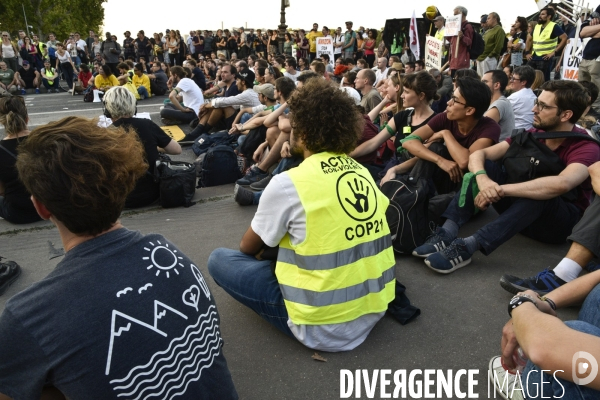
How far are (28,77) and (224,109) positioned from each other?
42.9ft

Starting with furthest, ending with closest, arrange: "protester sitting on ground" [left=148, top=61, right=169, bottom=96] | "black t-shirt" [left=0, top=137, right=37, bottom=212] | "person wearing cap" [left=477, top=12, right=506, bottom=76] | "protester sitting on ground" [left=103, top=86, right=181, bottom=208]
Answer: "protester sitting on ground" [left=148, top=61, right=169, bottom=96]
"person wearing cap" [left=477, top=12, right=506, bottom=76]
"protester sitting on ground" [left=103, top=86, right=181, bottom=208]
"black t-shirt" [left=0, top=137, right=37, bottom=212]

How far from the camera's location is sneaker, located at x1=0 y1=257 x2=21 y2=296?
3.58 m

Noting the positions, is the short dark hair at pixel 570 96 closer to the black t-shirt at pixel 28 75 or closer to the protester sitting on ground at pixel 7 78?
the protester sitting on ground at pixel 7 78

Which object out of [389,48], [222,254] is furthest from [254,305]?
[389,48]

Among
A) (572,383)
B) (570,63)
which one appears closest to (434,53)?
(570,63)

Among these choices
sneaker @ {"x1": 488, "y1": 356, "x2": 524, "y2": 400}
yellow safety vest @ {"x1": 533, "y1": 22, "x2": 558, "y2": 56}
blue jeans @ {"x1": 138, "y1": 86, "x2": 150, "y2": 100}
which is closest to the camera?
sneaker @ {"x1": 488, "y1": 356, "x2": 524, "y2": 400}

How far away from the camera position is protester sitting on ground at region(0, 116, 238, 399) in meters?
1.36

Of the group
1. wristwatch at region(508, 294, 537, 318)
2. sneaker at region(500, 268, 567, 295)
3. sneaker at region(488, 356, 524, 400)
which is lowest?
sneaker at region(488, 356, 524, 400)

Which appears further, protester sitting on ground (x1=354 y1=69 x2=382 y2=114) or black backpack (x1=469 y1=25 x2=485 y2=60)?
black backpack (x1=469 y1=25 x2=485 y2=60)

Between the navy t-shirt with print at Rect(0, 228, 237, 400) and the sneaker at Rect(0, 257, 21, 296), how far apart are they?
254 cm

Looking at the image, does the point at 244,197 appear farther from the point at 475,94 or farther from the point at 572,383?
the point at 572,383

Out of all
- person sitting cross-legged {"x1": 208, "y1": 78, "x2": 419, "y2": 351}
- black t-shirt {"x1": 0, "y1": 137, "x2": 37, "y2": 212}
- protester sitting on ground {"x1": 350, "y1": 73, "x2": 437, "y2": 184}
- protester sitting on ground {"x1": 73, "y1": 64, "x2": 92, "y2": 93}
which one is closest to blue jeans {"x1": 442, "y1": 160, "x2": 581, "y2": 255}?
protester sitting on ground {"x1": 350, "y1": 73, "x2": 437, "y2": 184}

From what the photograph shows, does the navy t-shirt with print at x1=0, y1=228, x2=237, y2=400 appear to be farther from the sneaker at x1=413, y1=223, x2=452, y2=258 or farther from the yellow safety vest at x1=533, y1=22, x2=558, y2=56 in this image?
the yellow safety vest at x1=533, y1=22, x2=558, y2=56

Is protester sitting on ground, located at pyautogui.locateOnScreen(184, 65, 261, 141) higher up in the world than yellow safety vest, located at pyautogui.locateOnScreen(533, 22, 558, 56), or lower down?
lower down
